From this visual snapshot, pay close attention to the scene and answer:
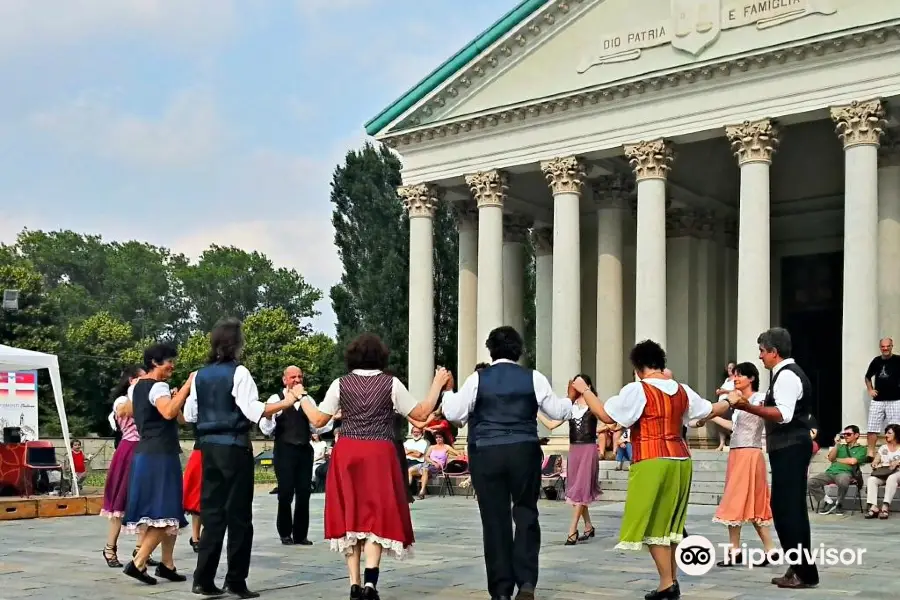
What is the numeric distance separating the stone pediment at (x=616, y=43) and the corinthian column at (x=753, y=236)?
180 cm

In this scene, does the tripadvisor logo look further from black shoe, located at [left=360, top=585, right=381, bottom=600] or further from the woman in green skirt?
black shoe, located at [left=360, top=585, right=381, bottom=600]

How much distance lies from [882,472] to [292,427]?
880cm

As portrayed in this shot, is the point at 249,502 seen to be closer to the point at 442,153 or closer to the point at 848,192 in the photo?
the point at 848,192

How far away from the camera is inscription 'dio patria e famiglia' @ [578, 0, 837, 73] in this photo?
2292 cm

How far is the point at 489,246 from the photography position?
27234 millimetres

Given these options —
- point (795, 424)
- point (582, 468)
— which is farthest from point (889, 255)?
point (795, 424)

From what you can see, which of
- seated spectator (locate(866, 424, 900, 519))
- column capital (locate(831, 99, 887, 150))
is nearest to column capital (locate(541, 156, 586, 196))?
column capital (locate(831, 99, 887, 150))

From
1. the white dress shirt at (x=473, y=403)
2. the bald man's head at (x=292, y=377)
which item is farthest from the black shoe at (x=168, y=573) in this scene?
the white dress shirt at (x=473, y=403)

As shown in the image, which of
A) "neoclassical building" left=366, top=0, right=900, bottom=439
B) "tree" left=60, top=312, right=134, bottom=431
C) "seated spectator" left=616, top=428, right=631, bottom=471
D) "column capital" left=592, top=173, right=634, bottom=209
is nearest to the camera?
"seated spectator" left=616, top=428, right=631, bottom=471

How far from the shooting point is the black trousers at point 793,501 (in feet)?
27.2

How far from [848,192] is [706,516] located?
8.71m

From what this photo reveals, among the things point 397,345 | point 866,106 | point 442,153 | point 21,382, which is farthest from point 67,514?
point 397,345

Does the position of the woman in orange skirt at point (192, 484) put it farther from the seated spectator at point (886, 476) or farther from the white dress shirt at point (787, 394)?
the seated spectator at point (886, 476)

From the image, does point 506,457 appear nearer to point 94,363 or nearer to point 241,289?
point 94,363
